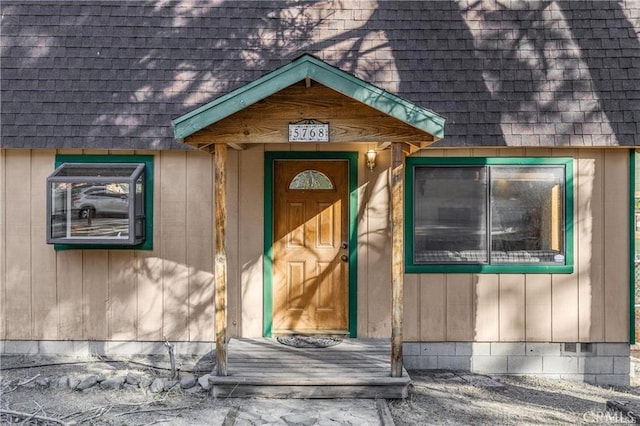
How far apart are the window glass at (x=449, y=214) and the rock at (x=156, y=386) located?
302cm

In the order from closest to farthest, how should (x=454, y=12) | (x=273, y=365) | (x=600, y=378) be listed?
(x=273, y=365) → (x=600, y=378) → (x=454, y=12)

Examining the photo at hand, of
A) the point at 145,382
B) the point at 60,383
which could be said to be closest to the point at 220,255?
the point at 145,382

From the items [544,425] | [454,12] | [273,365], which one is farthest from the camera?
[454,12]

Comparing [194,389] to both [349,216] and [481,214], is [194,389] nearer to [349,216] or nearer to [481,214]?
[349,216]

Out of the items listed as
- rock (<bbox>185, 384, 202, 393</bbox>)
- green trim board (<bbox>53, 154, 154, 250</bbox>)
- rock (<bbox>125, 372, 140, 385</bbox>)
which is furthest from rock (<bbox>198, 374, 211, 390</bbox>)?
green trim board (<bbox>53, 154, 154, 250</bbox>)

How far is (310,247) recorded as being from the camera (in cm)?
620

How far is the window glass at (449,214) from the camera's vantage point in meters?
6.04

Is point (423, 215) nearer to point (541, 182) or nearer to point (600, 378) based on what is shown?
point (541, 182)

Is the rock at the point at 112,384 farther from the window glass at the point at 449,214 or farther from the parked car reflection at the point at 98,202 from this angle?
the window glass at the point at 449,214

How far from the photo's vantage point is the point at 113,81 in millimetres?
6094

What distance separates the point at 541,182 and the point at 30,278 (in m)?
5.94

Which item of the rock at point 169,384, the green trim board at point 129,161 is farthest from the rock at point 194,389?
the green trim board at point 129,161

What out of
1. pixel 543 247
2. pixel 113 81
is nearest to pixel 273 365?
pixel 543 247

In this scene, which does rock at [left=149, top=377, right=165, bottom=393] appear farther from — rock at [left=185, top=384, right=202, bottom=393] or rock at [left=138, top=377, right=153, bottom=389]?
rock at [left=185, top=384, right=202, bottom=393]
